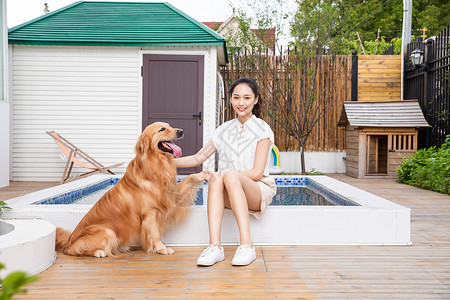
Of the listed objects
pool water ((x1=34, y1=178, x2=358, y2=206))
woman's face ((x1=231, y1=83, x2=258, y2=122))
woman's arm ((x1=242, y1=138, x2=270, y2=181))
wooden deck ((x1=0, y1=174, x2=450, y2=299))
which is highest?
woman's face ((x1=231, y1=83, x2=258, y2=122))

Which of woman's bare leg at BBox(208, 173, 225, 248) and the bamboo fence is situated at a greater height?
the bamboo fence

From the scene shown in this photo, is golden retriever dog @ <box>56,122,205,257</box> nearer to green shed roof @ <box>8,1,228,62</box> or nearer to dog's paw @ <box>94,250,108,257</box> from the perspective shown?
dog's paw @ <box>94,250,108,257</box>

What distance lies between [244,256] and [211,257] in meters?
0.20

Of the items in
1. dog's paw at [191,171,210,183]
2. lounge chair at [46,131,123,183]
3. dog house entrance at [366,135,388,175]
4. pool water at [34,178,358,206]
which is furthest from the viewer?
dog house entrance at [366,135,388,175]

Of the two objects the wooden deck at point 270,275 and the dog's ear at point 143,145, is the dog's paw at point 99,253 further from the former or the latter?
the dog's ear at point 143,145

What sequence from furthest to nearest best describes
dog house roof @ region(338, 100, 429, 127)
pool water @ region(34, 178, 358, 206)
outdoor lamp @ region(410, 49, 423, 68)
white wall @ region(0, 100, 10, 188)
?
outdoor lamp @ region(410, 49, 423, 68) < dog house roof @ region(338, 100, 429, 127) < white wall @ region(0, 100, 10, 188) < pool water @ region(34, 178, 358, 206)

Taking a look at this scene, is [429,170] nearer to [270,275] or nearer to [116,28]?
[270,275]

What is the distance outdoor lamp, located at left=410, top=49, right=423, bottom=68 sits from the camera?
8078mm

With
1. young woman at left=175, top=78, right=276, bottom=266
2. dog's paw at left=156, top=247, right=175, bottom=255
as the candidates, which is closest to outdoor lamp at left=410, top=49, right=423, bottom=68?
young woman at left=175, top=78, right=276, bottom=266

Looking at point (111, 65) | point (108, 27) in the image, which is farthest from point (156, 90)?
point (108, 27)

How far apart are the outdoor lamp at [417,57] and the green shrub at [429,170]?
5.58 ft

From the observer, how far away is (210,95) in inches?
289

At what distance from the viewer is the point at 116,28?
7438 millimetres

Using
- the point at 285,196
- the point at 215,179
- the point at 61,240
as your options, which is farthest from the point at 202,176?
the point at 285,196
